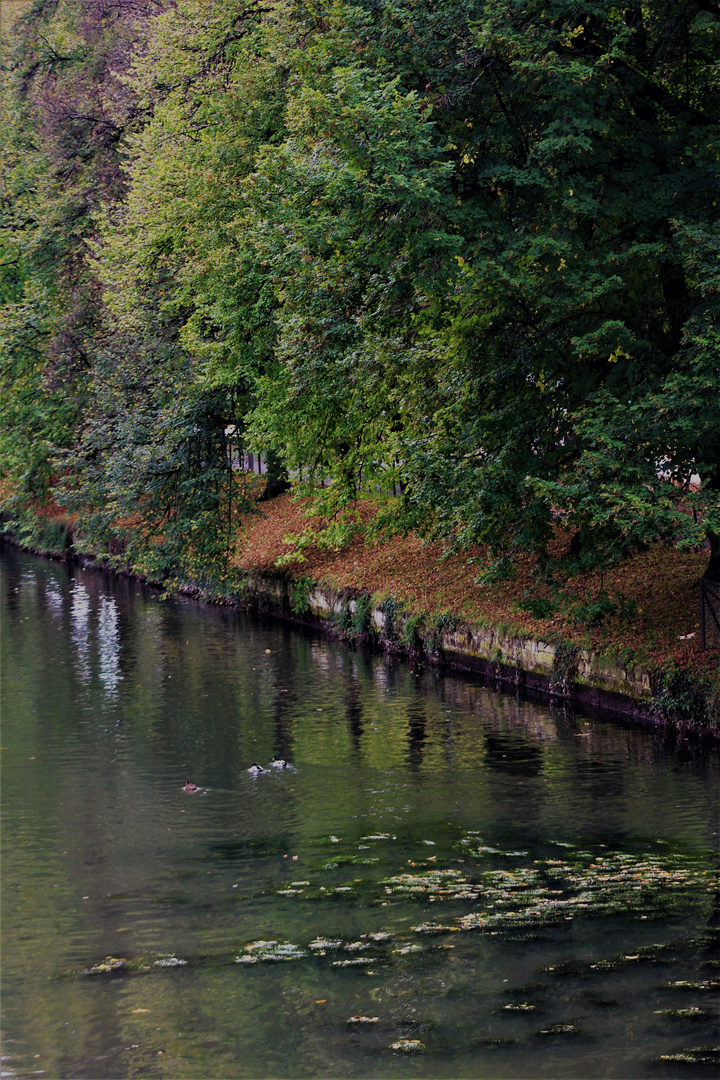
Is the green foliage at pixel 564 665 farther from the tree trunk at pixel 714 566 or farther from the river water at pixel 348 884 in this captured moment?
the tree trunk at pixel 714 566

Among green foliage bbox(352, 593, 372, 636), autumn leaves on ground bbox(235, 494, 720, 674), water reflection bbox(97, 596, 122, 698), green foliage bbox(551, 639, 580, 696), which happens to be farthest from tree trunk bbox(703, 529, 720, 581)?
water reflection bbox(97, 596, 122, 698)

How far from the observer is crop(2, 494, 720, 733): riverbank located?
54.1 feet

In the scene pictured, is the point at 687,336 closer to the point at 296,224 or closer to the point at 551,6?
the point at 551,6

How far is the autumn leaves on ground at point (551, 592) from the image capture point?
54.7ft

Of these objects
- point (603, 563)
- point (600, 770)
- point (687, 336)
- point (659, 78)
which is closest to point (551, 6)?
point (659, 78)

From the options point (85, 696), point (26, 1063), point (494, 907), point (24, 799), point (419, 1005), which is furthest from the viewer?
point (85, 696)

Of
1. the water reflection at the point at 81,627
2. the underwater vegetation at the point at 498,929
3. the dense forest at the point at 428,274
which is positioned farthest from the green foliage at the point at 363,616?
the underwater vegetation at the point at 498,929

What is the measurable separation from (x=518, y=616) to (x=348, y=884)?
31.1ft

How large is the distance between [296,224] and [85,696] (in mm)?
8207

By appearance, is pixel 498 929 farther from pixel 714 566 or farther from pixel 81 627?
pixel 81 627

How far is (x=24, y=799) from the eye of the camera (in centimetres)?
1434

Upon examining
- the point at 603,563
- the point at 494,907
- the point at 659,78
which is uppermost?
the point at 659,78

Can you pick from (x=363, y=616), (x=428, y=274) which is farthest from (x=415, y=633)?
(x=428, y=274)

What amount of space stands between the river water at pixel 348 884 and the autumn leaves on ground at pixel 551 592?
136 centimetres
